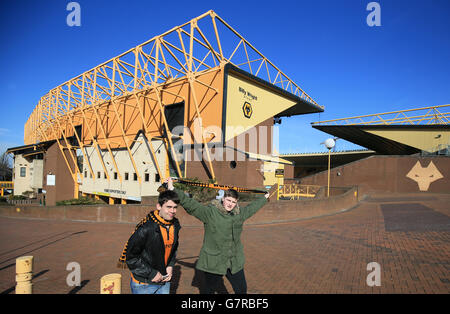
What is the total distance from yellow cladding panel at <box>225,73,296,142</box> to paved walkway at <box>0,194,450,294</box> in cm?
1023

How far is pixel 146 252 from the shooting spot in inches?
106

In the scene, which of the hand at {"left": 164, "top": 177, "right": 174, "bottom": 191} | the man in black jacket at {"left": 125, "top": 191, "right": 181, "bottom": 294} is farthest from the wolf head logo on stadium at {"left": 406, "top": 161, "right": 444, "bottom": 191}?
the man in black jacket at {"left": 125, "top": 191, "right": 181, "bottom": 294}

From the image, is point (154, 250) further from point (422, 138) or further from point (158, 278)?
point (422, 138)

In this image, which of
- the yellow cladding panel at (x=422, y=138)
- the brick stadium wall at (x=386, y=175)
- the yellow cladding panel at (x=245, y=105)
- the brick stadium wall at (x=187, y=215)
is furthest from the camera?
the yellow cladding panel at (x=422, y=138)

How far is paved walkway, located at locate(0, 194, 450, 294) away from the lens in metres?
5.02

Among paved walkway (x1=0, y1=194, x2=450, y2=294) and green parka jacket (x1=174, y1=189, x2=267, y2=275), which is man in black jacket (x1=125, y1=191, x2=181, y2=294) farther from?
paved walkway (x1=0, y1=194, x2=450, y2=294)

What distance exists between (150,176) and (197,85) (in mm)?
9805

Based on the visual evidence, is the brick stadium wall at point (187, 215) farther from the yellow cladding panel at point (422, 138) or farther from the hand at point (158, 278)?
the yellow cladding panel at point (422, 138)

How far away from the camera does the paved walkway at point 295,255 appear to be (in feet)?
16.5

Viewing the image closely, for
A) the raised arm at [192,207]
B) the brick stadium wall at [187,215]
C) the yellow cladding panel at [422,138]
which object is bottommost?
the brick stadium wall at [187,215]

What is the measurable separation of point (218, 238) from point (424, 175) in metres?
26.4

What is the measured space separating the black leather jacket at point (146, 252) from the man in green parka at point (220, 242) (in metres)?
0.50

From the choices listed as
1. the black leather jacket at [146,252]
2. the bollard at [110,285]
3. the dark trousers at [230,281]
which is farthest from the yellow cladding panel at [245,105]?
the bollard at [110,285]
